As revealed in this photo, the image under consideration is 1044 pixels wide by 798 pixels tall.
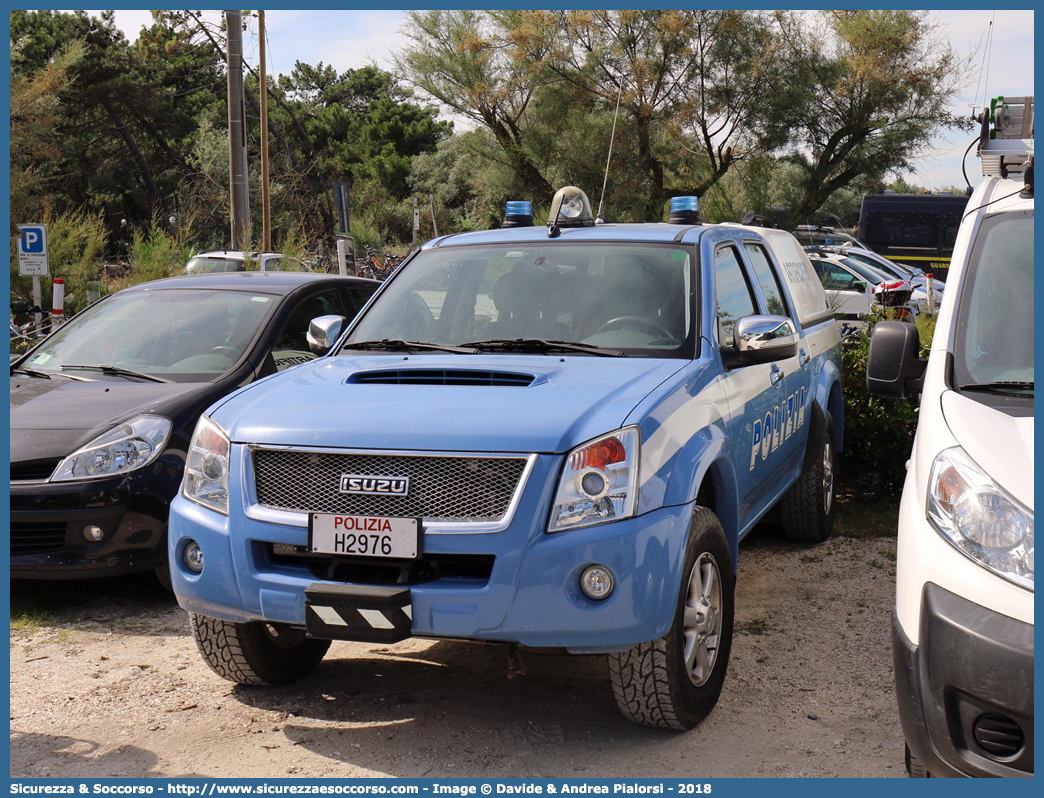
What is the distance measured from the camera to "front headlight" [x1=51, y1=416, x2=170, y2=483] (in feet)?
16.0

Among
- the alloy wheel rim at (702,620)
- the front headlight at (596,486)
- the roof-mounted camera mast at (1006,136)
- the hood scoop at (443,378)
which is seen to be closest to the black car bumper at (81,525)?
the hood scoop at (443,378)

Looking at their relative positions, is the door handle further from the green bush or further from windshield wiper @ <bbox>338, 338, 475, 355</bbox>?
the green bush

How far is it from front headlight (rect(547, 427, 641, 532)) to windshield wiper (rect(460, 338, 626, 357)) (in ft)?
3.10

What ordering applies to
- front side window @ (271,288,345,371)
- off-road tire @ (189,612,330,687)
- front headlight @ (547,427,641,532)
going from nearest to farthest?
front headlight @ (547,427,641,532) < off-road tire @ (189,612,330,687) < front side window @ (271,288,345,371)

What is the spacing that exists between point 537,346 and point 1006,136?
2.06m

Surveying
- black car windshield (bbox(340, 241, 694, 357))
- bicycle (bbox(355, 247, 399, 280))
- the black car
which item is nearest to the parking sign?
the black car

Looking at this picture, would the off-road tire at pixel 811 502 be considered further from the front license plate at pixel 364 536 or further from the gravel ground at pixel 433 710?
the front license plate at pixel 364 536

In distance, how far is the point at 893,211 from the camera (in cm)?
2619

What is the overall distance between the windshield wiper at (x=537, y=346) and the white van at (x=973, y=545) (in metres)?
A: 1.27

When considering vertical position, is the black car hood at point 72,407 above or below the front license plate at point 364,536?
above

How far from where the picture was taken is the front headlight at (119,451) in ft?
16.0

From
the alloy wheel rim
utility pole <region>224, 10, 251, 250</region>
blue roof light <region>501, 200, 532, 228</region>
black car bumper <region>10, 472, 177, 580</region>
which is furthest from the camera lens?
utility pole <region>224, 10, 251, 250</region>

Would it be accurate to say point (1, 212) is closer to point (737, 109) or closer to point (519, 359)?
point (519, 359)

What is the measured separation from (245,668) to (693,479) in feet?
6.14
